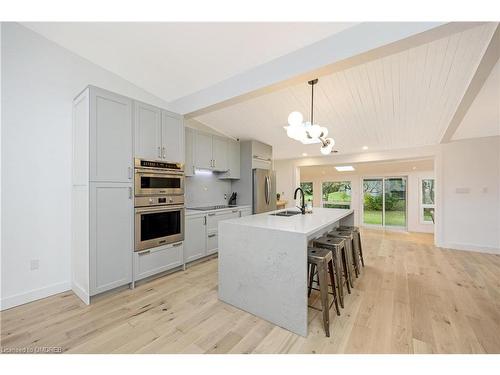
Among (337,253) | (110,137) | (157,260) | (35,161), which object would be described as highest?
(110,137)

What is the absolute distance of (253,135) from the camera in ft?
15.3

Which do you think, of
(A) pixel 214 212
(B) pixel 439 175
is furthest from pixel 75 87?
(B) pixel 439 175

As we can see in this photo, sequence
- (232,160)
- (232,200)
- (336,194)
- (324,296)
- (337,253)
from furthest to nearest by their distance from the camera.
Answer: (336,194), (232,200), (232,160), (337,253), (324,296)

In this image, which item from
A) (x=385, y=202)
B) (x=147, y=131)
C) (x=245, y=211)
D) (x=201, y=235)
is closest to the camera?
(x=147, y=131)

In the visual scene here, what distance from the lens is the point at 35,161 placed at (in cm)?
236

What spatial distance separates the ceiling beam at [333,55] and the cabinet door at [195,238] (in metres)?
1.81

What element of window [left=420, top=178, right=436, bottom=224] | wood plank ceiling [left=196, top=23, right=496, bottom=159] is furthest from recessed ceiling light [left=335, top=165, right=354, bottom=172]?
wood plank ceiling [left=196, top=23, right=496, bottom=159]

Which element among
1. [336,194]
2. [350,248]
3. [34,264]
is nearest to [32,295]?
[34,264]

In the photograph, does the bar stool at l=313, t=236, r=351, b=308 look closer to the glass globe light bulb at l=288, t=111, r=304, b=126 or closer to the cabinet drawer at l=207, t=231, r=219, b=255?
the glass globe light bulb at l=288, t=111, r=304, b=126

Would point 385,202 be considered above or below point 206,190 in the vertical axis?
below

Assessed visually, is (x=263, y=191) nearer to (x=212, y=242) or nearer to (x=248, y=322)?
(x=212, y=242)

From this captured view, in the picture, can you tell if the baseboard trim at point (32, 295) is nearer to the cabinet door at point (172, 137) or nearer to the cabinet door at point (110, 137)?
the cabinet door at point (110, 137)

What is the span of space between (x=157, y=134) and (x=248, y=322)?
2.48 m

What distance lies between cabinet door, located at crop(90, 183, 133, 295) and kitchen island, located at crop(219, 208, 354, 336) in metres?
1.17
